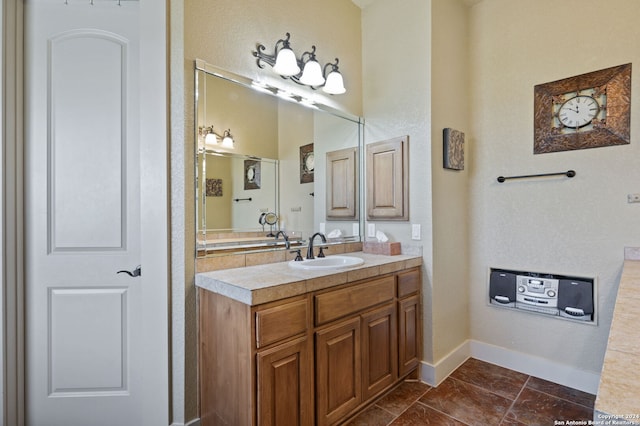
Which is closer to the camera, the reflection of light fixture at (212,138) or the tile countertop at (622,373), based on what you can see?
the tile countertop at (622,373)

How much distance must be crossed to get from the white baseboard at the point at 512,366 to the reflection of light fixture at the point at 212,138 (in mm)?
2032

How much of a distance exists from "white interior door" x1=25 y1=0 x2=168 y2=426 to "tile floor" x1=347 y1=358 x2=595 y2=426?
1.32 metres

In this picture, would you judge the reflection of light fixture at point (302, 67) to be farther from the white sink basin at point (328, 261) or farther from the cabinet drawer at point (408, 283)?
the cabinet drawer at point (408, 283)

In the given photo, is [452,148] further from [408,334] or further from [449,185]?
[408,334]

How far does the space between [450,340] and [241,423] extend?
5.67 feet

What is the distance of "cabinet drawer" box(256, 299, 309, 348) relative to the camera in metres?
1.35

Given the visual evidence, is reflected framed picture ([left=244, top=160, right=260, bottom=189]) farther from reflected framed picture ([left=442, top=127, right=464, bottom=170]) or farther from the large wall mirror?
reflected framed picture ([left=442, top=127, right=464, bottom=170])

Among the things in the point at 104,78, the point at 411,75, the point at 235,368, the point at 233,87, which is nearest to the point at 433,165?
the point at 411,75

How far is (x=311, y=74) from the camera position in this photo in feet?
7.30

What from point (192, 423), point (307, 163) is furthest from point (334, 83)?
point (192, 423)

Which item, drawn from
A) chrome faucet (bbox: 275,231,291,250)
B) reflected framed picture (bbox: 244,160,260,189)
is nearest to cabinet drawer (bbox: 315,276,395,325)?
chrome faucet (bbox: 275,231,291,250)

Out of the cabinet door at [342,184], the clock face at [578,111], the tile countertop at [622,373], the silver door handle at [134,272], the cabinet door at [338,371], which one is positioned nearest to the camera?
the tile countertop at [622,373]

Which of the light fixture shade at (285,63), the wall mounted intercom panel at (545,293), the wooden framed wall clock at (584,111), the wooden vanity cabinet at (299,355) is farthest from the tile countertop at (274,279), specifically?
the wooden framed wall clock at (584,111)

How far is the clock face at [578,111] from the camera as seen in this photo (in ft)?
6.95
